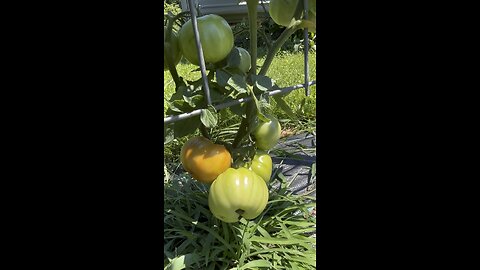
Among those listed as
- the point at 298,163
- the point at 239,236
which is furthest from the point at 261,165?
the point at 298,163

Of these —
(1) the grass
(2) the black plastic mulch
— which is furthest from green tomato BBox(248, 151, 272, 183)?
(2) the black plastic mulch

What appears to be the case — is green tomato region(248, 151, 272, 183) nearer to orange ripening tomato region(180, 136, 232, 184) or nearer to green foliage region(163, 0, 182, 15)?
orange ripening tomato region(180, 136, 232, 184)

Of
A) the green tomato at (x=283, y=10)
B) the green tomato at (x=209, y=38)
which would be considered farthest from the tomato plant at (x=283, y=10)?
the green tomato at (x=209, y=38)

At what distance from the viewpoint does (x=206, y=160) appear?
750 millimetres

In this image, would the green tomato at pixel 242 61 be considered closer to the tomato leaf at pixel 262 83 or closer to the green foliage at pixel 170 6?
the tomato leaf at pixel 262 83

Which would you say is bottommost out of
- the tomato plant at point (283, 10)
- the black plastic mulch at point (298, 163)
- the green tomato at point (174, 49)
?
the black plastic mulch at point (298, 163)

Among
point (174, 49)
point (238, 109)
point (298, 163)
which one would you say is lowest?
point (298, 163)

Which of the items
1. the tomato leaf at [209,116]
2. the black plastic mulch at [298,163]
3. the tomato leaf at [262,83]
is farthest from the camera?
the black plastic mulch at [298,163]

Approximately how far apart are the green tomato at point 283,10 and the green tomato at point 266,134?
205mm

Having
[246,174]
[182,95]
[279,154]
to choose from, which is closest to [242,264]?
[246,174]

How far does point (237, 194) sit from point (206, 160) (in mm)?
81

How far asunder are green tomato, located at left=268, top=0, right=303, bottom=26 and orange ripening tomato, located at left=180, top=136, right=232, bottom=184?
24 centimetres

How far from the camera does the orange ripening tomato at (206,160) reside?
753mm

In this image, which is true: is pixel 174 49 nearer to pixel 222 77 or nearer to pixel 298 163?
pixel 222 77
